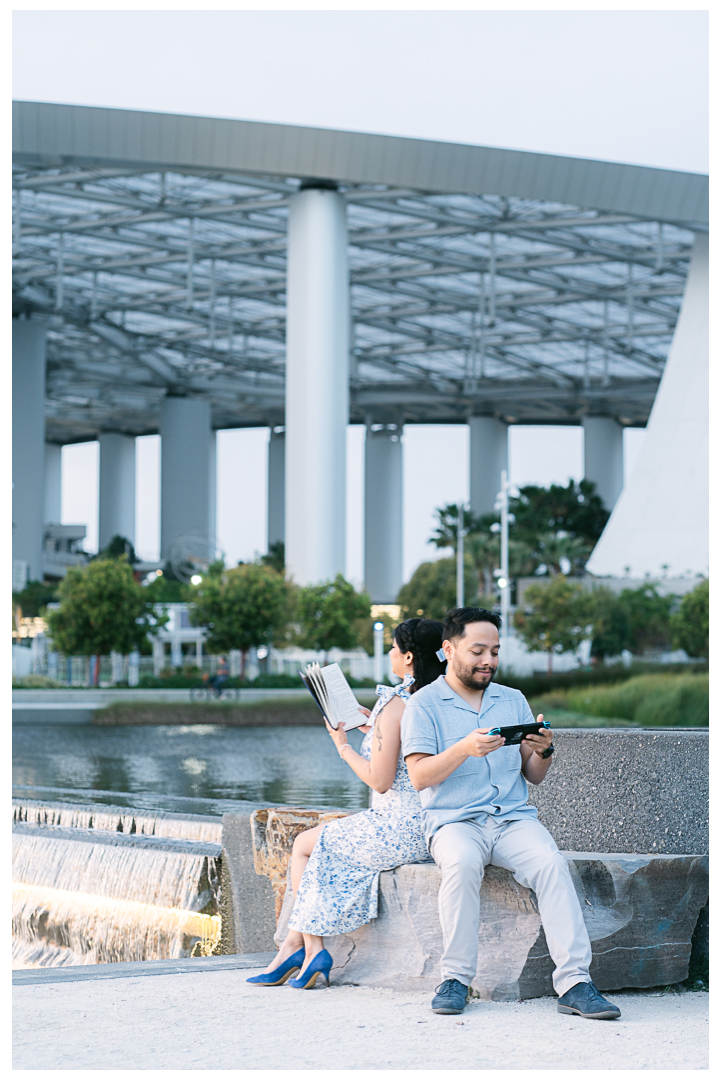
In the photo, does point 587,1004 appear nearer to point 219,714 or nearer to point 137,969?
point 137,969

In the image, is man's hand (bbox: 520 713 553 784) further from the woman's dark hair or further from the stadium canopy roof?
the stadium canopy roof

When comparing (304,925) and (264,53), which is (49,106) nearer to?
(264,53)

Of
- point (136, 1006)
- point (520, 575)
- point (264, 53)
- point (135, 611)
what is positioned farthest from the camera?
point (520, 575)

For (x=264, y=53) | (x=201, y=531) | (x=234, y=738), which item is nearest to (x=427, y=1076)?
(x=234, y=738)

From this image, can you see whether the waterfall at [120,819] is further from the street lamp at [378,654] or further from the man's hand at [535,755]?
the street lamp at [378,654]

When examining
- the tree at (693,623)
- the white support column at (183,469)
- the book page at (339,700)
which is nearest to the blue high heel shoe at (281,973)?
the book page at (339,700)

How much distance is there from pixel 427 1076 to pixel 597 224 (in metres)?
42.0

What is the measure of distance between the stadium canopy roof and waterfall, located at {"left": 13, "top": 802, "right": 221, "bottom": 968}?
27462 mm

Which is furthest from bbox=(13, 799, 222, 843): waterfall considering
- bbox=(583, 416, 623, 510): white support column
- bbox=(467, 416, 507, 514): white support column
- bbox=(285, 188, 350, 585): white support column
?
bbox=(583, 416, 623, 510): white support column

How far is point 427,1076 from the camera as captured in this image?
3.49m

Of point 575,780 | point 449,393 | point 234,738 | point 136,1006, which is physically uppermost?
point 449,393

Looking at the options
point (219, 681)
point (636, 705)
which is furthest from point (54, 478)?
point (636, 705)

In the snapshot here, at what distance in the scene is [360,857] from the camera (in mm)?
4914

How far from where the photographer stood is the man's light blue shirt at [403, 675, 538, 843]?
4676 millimetres
